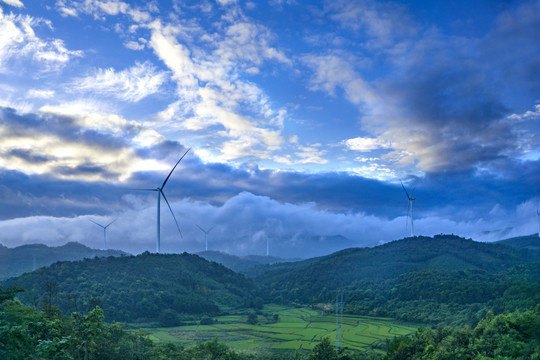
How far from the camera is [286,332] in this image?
122 metres

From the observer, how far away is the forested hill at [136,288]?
449ft

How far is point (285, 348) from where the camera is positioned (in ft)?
326

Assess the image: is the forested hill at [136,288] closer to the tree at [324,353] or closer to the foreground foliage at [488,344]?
the tree at [324,353]

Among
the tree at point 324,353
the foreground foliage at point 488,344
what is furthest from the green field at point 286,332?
the tree at point 324,353

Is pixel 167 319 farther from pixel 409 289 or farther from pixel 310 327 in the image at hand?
pixel 409 289

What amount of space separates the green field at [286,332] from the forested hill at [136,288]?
1597cm

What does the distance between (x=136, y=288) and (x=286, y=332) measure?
68253mm

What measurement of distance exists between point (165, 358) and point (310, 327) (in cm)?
9292

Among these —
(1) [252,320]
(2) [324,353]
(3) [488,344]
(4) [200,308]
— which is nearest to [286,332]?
(1) [252,320]

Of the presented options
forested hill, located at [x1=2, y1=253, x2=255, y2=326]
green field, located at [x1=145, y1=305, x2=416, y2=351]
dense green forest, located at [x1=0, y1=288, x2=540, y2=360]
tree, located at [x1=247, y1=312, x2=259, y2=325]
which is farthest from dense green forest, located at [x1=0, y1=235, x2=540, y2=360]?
tree, located at [x1=247, y1=312, x2=259, y2=325]

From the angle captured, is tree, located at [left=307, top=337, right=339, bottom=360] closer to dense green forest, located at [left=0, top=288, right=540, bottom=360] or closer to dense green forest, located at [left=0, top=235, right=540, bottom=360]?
dense green forest, located at [left=0, top=288, right=540, bottom=360]

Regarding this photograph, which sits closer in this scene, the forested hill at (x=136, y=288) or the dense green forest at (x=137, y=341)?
the dense green forest at (x=137, y=341)

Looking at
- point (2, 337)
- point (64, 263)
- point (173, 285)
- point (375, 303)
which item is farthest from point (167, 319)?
point (2, 337)

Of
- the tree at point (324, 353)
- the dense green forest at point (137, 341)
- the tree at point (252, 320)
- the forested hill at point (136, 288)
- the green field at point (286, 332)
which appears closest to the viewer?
the dense green forest at point (137, 341)
